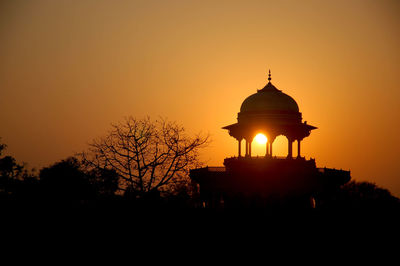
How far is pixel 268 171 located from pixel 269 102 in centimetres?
495

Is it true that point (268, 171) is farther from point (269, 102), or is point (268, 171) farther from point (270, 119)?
point (269, 102)

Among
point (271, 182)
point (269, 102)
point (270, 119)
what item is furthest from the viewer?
point (269, 102)

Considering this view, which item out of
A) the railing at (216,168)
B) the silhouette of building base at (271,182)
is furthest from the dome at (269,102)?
the railing at (216,168)

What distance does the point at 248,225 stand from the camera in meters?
23.0

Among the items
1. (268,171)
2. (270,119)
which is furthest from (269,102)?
(268,171)

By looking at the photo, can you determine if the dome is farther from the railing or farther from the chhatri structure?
the railing

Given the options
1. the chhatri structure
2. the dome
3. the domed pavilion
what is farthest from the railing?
the dome

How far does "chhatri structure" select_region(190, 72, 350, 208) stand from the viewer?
29.4 metres

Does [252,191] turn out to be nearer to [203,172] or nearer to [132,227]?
[203,172]

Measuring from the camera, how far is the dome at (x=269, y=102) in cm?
3209

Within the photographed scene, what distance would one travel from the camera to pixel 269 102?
105ft

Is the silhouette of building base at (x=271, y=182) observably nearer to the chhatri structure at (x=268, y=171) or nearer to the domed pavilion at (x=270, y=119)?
the chhatri structure at (x=268, y=171)

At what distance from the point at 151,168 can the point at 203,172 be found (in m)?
3.58

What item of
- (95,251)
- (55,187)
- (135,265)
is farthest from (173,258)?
(55,187)
